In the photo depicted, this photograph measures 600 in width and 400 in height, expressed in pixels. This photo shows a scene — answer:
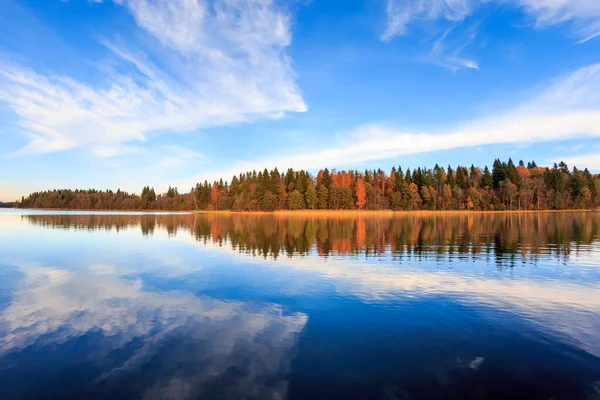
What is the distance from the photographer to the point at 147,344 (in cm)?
1055

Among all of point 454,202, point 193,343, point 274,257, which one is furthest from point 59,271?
point 454,202

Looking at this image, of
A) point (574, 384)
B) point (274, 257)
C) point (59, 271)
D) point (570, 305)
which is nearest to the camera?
point (574, 384)

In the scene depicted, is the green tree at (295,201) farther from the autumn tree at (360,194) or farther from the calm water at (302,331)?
the calm water at (302,331)

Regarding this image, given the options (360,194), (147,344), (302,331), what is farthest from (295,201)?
(147,344)

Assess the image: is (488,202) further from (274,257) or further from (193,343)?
(193,343)

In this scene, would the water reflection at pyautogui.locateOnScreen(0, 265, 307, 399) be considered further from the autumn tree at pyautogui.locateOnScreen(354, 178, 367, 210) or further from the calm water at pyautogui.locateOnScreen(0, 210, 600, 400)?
the autumn tree at pyautogui.locateOnScreen(354, 178, 367, 210)

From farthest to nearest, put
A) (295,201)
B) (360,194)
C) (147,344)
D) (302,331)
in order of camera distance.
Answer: (360,194) → (295,201) → (302,331) → (147,344)

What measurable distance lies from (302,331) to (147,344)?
15.9 ft

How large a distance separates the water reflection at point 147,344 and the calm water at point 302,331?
0.06m

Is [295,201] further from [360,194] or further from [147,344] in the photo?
[147,344]

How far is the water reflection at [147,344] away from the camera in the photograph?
8.13 metres

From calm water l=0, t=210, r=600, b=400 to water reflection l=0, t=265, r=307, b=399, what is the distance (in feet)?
0.18

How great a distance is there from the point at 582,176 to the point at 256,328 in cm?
18908

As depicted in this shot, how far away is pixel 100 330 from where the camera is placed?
38.8 ft
